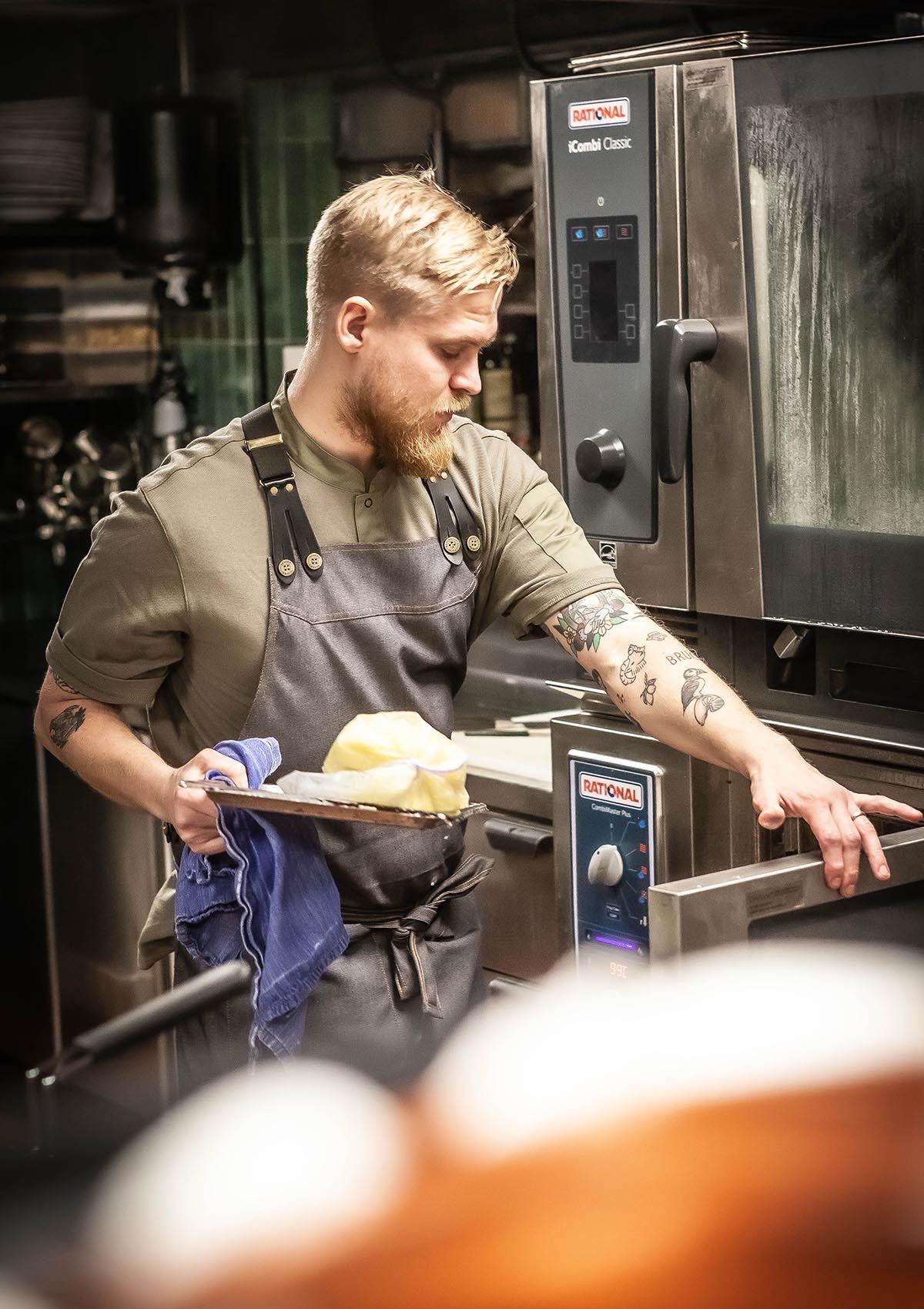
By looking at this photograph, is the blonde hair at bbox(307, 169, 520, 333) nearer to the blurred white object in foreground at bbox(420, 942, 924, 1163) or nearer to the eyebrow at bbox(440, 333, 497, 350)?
the eyebrow at bbox(440, 333, 497, 350)

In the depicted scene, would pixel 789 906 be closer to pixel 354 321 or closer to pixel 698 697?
pixel 698 697

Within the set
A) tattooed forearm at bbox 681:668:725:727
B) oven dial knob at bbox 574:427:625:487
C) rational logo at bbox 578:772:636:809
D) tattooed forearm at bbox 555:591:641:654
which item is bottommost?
rational logo at bbox 578:772:636:809

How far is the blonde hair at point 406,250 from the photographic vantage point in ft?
6.15

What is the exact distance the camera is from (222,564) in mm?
1906

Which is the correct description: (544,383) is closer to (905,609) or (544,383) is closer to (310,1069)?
(905,609)

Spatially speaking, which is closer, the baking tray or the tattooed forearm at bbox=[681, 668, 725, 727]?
the baking tray

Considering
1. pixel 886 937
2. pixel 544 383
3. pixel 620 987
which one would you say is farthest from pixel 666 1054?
pixel 544 383

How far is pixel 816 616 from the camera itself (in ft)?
7.31

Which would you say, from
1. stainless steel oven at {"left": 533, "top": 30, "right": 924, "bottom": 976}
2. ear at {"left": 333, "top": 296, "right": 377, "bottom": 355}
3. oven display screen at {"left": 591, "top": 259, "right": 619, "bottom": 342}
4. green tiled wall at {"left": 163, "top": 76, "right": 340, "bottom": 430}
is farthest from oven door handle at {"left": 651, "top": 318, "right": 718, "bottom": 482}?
green tiled wall at {"left": 163, "top": 76, "right": 340, "bottom": 430}

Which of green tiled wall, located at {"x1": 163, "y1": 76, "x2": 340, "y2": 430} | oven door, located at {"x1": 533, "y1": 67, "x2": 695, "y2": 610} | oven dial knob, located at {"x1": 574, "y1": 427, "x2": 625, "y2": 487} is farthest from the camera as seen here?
green tiled wall, located at {"x1": 163, "y1": 76, "x2": 340, "y2": 430}

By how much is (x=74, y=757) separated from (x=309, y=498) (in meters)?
0.40

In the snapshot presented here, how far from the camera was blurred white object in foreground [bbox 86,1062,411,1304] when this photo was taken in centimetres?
90

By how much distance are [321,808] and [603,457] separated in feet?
3.40

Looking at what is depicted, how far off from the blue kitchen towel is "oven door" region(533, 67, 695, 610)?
2.52 feet
